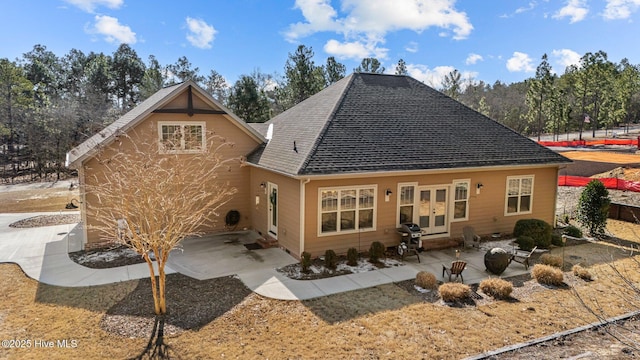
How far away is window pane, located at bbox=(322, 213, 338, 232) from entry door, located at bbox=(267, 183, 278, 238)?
7.21 ft

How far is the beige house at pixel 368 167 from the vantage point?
38.9 ft

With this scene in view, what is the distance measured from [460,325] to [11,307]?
31.2ft

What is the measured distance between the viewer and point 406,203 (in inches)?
505

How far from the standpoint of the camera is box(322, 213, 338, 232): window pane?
11.8m

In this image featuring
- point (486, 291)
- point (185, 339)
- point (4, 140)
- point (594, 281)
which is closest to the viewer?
point (185, 339)

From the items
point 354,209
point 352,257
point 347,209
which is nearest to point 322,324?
point 352,257

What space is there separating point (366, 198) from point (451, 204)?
3.29 meters

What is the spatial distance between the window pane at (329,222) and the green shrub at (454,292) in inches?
153

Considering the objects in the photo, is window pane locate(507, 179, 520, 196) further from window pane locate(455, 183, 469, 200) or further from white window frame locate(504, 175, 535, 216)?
window pane locate(455, 183, 469, 200)

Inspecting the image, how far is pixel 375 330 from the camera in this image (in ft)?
24.6

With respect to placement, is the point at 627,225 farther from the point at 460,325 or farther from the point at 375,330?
the point at 375,330

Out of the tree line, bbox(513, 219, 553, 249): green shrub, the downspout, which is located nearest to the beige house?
the downspout

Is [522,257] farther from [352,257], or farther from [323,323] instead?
[323,323]

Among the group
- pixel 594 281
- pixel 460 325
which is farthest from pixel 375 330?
pixel 594 281
